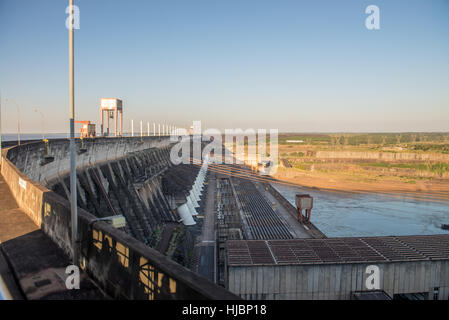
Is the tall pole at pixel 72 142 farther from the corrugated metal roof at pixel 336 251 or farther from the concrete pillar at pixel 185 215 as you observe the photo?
the concrete pillar at pixel 185 215

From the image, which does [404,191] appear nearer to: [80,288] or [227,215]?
[227,215]

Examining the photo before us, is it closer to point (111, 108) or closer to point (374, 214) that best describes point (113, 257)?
point (111, 108)

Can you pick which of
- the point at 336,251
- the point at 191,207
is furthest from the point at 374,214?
the point at 336,251

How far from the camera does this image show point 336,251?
18.0m

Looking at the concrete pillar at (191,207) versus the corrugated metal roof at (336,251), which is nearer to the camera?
the corrugated metal roof at (336,251)

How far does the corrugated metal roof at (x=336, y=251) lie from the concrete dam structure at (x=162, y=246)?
0.07 meters

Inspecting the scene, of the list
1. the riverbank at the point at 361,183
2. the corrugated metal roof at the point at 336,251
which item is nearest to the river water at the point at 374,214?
the riverbank at the point at 361,183

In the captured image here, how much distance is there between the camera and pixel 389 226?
132ft

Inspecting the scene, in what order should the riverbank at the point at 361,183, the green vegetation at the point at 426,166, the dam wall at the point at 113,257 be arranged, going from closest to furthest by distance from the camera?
the dam wall at the point at 113,257
the riverbank at the point at 361,183
the green vegetation at the point at 426,166

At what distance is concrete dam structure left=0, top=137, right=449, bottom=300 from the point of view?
5773 millimetres

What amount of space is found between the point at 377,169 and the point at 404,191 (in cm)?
2283

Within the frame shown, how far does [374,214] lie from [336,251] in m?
33.8

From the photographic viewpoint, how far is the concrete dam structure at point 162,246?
5.77 metres

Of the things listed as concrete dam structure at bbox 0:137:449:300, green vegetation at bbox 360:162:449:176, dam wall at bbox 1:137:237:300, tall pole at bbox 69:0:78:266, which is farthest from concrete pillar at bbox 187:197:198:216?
green vegetation at bbox 360:162:449:176
